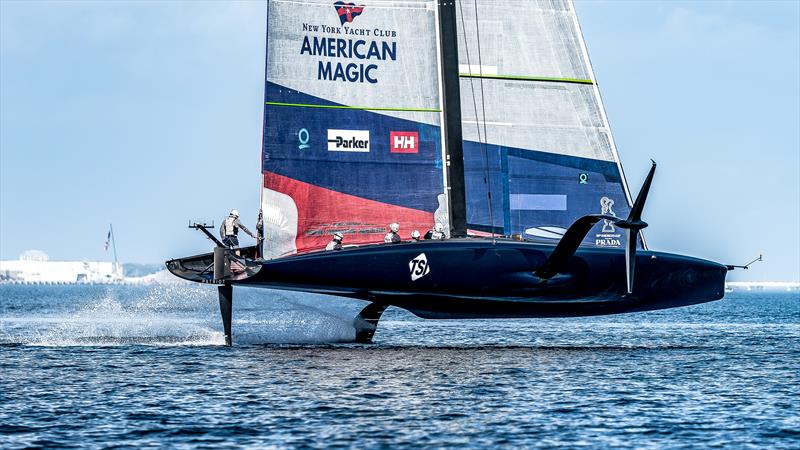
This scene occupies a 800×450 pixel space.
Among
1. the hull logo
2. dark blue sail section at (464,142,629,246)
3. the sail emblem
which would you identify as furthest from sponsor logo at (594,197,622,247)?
the sail emblem

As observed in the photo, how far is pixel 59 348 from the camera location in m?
28.2

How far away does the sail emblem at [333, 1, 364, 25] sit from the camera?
24.0m

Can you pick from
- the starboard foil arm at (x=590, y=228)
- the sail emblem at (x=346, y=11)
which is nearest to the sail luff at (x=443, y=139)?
the sail emblem at (x=346, y=11)

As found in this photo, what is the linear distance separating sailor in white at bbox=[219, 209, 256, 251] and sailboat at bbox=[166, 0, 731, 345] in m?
0.39

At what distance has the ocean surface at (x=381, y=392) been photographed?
15227mm

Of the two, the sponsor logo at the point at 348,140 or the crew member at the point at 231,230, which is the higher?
the sponsor logo at the point at 348,140

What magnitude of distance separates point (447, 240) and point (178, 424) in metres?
8.28

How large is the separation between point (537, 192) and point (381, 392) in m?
7.22

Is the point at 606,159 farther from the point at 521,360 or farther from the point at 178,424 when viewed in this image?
the point at 178,424

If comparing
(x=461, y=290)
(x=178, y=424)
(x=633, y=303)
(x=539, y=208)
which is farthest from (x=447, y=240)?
(x=178, y=424)

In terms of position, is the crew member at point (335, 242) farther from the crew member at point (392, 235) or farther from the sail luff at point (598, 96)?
the sail luff at point (598, 96)

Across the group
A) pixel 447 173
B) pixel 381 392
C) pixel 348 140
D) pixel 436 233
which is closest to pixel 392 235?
pixel 436 233

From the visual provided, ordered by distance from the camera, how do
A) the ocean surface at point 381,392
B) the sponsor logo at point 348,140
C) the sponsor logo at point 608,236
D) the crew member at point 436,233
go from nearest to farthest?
the ocean surface at point 381,392 → the crew member at point 436,233 → the sponsor logo at point 348,140 → the sponsor logo at point 608,236

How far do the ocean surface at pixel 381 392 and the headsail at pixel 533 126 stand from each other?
9.66 ft
